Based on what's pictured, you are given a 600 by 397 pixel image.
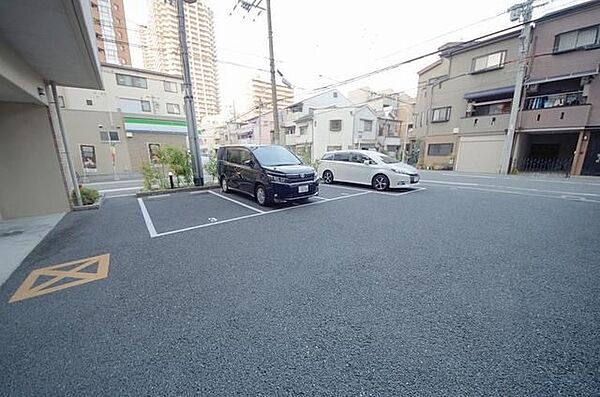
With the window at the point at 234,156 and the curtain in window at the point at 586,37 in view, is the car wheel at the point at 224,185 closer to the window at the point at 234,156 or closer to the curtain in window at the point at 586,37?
the window at the point at 234,156

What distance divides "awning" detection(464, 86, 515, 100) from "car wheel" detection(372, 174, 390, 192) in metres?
12.9

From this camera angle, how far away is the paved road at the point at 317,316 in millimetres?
1610

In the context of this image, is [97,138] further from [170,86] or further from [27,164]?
[27,164]

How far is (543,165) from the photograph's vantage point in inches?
600

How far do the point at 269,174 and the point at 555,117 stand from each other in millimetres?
16767

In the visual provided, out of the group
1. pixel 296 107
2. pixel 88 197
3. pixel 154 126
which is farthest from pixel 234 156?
pixel 296 107

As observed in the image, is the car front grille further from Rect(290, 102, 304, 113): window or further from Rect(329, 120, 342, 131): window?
Rect(290, 102, 304, 113): window

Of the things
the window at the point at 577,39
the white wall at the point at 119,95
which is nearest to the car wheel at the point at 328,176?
the window at the point at 577,39

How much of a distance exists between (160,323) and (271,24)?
12.7 metres

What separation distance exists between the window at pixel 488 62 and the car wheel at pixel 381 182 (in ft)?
44.9

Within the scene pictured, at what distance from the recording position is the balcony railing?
12.7m

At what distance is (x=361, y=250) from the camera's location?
3.64 m

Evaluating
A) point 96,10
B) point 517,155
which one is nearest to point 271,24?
point 517,155

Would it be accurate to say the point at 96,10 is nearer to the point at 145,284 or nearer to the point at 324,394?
the point at 145,284
